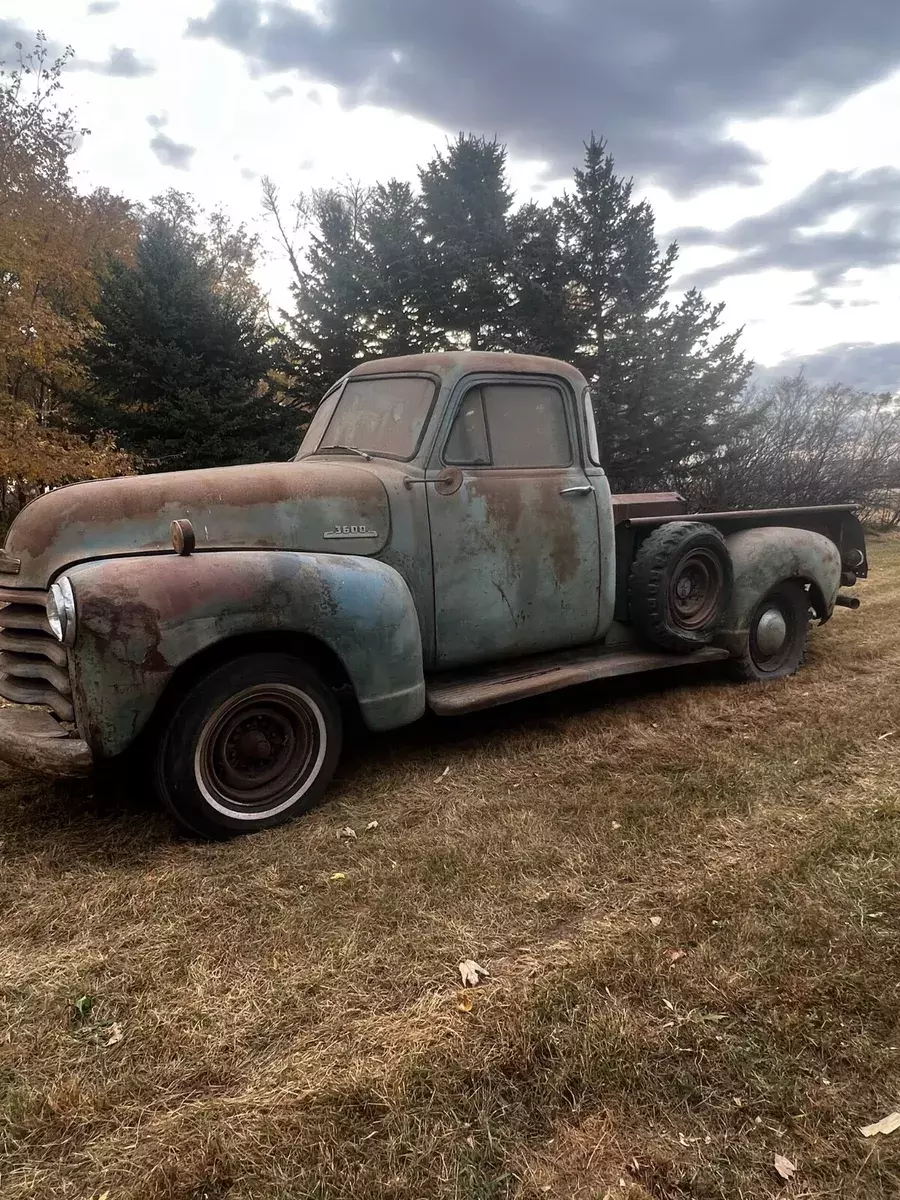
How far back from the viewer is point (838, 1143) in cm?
173

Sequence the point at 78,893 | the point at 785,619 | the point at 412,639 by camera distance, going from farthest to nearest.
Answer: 1. the point at 785,619
2. the point at 412,639
3. the point at 78,893

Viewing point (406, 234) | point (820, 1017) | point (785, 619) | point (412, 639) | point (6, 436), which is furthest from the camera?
point (406, 234)

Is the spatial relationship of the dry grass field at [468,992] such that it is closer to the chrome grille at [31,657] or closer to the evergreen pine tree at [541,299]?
the chrome grille at [31,657]

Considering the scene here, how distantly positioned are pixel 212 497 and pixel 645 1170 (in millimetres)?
2871

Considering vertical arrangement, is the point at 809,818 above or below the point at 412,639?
below

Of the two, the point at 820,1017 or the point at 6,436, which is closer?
the point at 820,1017

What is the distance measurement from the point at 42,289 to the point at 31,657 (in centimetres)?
1804

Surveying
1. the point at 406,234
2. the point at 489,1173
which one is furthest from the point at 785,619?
the point at 406,234

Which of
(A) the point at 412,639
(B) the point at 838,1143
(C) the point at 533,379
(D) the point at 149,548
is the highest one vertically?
(C) the point at 533,379

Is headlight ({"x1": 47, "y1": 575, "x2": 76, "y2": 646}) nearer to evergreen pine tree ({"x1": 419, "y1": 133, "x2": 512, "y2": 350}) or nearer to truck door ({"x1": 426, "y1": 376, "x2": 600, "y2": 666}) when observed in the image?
truck door ({"x1": 426, "y1": 376, "x2": 600, "y2": 666})

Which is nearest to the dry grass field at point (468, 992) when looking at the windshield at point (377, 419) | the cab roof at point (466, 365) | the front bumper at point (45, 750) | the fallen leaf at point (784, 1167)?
the fallen leaf at point (784, 1167)

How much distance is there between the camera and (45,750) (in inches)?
113

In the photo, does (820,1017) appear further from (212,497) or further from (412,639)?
(212,497)

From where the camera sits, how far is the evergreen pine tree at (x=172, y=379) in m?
13.7
